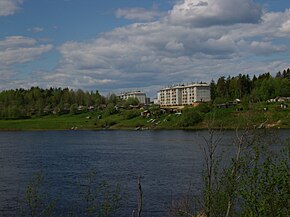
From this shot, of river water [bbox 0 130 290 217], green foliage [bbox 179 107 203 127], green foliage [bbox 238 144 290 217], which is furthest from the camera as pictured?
green foliage [bbox 179 107 203 127]

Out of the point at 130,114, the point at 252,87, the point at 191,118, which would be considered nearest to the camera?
the point at 191,118

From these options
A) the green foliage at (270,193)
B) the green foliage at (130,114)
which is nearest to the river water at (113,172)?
the green foliage at (270,193)

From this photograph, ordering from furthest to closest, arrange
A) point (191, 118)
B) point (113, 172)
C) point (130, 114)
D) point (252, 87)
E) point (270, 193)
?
point (252, 87) < point (130, 114) < point (191, 118) < point (113, 172) < point (270, 193)

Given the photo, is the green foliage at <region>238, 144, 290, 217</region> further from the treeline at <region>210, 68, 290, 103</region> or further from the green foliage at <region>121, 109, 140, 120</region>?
the green foliage at <region>121, 109, 140, 120</region>

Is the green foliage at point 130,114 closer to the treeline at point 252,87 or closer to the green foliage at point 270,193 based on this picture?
the treeline at point 252,87

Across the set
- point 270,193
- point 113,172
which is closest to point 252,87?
point 113,172

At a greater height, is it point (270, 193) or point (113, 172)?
point (270, 193)

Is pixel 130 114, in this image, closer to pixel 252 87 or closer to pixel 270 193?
pixel 252 87

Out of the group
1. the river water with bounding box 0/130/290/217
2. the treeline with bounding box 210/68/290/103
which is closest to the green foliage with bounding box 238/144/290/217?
the river water with bounding box 0/130/290/217

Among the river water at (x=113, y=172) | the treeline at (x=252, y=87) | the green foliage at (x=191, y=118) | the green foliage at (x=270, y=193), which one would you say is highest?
the treeline at (x=252, y=87)

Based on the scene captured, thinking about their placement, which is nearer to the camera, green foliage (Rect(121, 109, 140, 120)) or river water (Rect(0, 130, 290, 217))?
river water (Rect(0, 130, 290, 217))

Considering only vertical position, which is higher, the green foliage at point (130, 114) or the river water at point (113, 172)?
the green foliage at point (130, 114)

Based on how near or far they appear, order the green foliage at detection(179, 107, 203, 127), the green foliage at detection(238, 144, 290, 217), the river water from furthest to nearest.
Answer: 1. the green foliage at detection(179, 107, 203, 127)
2. the river water
3. the green foliage at detection(238, 144, 290, 217)

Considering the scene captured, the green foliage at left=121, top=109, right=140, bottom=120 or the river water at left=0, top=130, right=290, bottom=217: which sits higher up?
the green foliage at left=121, top=109, right=140, bottom=120
